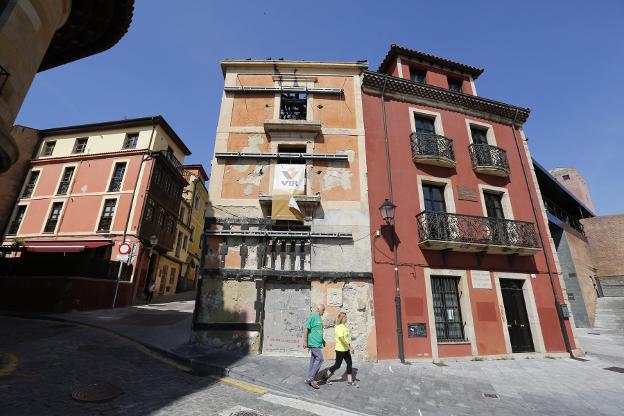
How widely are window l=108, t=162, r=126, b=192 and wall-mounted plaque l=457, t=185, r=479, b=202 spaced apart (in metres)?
20.7

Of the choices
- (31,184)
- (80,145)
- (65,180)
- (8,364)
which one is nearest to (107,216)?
(65,180)

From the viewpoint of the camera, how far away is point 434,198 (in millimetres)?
11625

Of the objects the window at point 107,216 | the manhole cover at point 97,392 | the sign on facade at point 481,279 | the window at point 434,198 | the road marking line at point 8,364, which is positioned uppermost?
the window at point 107,216

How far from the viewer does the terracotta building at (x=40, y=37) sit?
614cm

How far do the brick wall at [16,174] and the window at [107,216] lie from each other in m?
7.46

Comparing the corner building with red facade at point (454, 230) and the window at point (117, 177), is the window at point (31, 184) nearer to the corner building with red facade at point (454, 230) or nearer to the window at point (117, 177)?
the window at point (117, 177)

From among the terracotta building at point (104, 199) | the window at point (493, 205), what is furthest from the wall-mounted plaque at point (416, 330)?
the terracotta building at point (104, 199)

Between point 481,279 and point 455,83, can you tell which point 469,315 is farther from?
point 455,83

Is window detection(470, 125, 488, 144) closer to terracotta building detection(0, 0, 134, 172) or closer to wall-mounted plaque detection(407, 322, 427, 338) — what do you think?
wall-mounted plaque detection(407, 322, 427, 338)

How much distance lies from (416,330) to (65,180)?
2501 cm

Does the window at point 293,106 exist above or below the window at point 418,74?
below

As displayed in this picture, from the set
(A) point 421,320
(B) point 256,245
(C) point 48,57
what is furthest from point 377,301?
(C) point 48,57

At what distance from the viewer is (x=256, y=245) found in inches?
372

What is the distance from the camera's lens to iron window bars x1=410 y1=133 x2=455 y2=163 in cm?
1147
